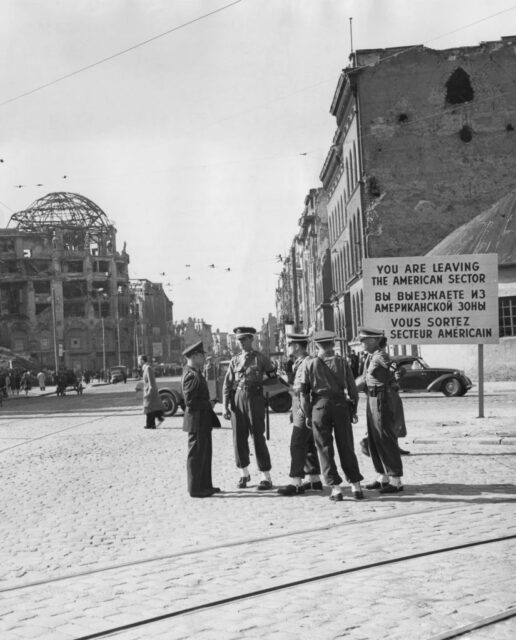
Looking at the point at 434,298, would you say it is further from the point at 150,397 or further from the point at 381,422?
the point at 381,422

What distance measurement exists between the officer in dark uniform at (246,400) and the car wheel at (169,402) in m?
14.6

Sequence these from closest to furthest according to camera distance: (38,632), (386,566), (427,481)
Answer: (38,632) → (386,566) → (427,481)

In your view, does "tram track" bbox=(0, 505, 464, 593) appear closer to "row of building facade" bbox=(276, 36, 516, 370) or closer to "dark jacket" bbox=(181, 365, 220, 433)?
"dark jacket" bbox=(181, 365, 220, 433)

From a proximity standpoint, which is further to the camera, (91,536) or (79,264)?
(79,264)

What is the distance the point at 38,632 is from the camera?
5.05m

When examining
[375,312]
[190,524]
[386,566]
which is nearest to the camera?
[386,566]

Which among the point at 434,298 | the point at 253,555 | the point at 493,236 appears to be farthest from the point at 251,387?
the point at 493,236

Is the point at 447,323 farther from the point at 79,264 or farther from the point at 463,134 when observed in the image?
the point at 79,264

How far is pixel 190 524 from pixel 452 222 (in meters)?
40.4

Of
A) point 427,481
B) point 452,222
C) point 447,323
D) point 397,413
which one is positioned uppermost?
point 452,222

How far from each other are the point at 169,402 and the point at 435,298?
9.86 m

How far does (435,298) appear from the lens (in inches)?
709

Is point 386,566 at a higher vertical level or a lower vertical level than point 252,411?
lower

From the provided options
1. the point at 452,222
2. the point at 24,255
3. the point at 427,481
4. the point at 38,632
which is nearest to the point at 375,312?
the point at 427,481
